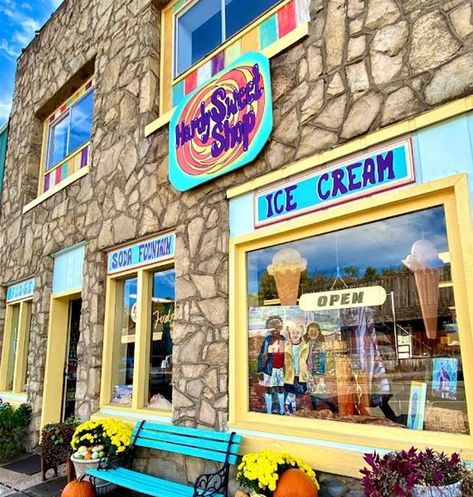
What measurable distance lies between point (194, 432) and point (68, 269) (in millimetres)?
4225

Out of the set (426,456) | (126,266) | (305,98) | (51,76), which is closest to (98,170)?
(126,266)

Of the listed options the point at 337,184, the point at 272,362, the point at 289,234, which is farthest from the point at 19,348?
the point at 337,184

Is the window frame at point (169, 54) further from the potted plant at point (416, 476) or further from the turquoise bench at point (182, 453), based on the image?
the potted plant at point (416, 476)

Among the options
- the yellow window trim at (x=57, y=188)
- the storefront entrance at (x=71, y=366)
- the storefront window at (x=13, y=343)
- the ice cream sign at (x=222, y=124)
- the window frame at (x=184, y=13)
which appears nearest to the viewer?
the ice cream sign at (x=222, y=124)

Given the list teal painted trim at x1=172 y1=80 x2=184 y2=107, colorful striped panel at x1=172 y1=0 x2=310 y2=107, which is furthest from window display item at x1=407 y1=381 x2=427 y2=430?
teal painted trim at x1=172 y1=80 x2=184 y2=107

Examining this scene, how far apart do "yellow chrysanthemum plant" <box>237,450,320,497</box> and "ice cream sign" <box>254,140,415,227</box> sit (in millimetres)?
2119

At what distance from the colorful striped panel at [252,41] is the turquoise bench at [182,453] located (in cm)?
420

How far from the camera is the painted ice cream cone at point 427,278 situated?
351 centimetres

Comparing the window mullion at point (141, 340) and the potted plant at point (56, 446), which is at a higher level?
the window mullion at point (141, 340)

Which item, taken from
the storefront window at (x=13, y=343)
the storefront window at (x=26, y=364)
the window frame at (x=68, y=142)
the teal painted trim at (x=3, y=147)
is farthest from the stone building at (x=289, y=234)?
the teal painted trim at (x=3, y=147)

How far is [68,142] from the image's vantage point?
28.9ft

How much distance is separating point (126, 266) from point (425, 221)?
165 inches

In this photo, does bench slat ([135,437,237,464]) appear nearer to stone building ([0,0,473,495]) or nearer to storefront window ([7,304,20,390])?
stone building ([0,0,473,495])

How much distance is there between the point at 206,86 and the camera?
A: 5.40 m
